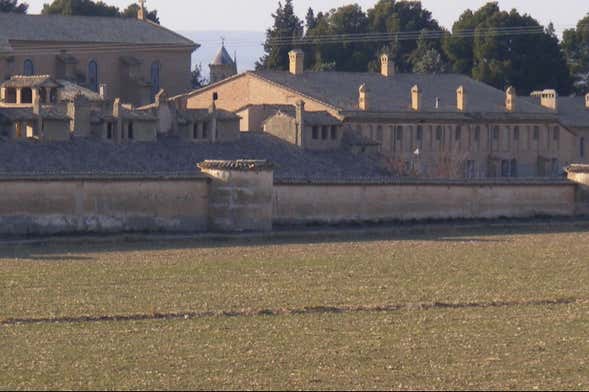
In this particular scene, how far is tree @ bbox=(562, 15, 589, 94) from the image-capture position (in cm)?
10644

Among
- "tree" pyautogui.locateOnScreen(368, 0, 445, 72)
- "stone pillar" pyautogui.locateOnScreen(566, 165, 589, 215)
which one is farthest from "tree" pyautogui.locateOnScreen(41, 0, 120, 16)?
Result: "stone pillar" pyautogui.locateOnScreen(566, 165, 589, 215)

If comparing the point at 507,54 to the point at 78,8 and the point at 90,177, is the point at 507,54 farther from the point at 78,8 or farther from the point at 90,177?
the point at 90,177

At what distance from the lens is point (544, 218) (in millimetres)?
47062

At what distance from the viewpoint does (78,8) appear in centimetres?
10919

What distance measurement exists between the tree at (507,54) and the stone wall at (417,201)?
159ft

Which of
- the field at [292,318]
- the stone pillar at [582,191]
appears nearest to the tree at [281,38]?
the stone pillar at [582,191]

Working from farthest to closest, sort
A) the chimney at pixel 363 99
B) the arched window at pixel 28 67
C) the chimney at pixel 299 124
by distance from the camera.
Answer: the arched window at pixel 28 67 → the chimney at pixel 363 99 → the chimney at pixel 299 124

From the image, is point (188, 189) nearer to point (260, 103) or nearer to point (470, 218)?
point (470, 218)

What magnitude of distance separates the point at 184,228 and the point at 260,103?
3641 cm

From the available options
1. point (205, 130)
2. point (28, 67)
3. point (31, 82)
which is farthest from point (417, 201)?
point (28, 67)

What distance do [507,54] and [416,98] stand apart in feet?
69.5

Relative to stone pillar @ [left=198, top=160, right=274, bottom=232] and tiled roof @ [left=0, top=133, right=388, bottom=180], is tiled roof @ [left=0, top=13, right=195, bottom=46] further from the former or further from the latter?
stone pillar @ [left=198, top=160, right=274, bottom=232]

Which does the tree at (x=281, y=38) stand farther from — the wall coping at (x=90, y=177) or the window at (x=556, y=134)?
the wall coping at (x=90, y=177)

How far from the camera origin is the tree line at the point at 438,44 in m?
96.6
